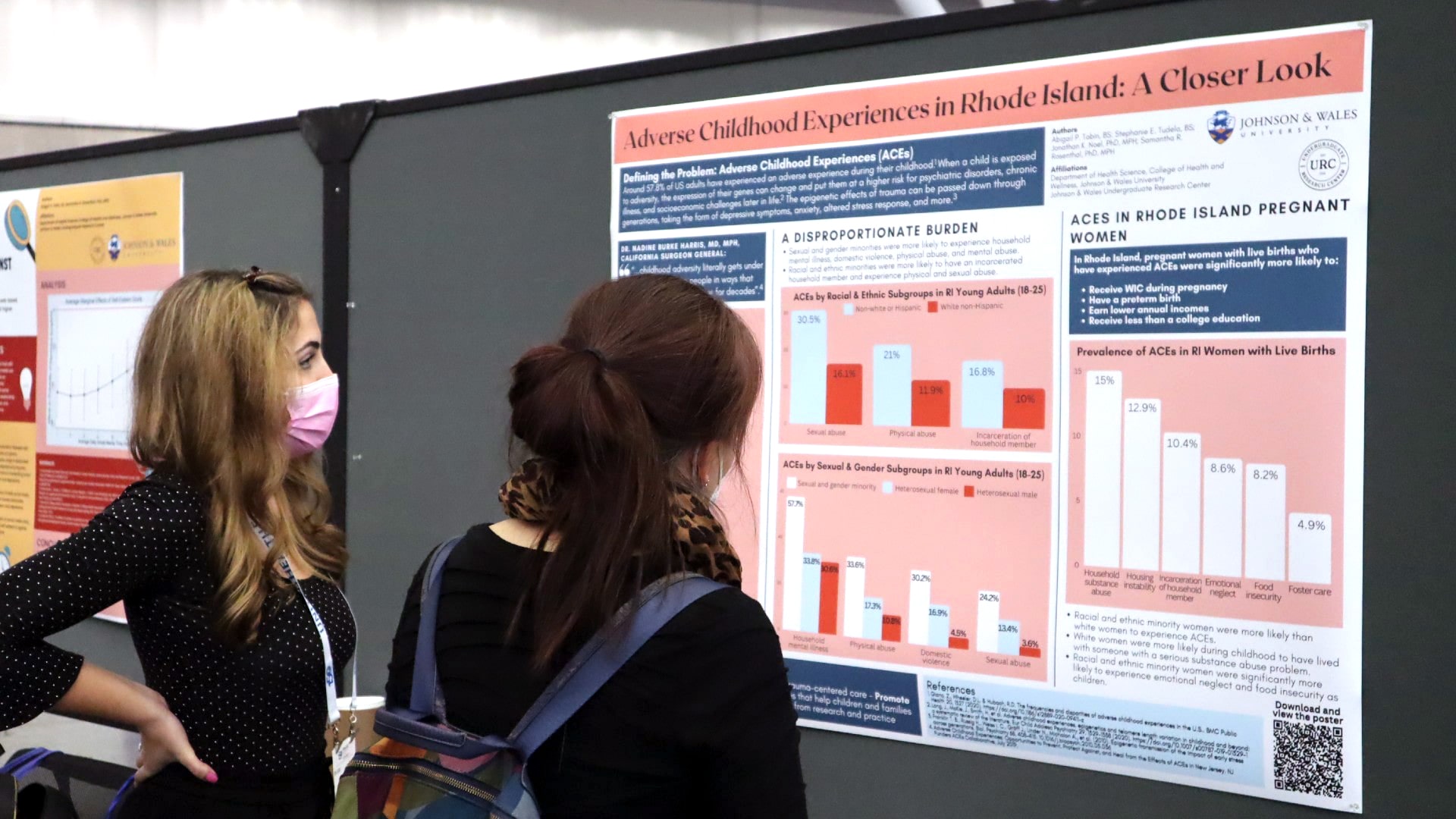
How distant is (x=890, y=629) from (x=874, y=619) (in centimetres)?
3

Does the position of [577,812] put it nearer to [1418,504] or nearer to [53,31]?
[1418,504]

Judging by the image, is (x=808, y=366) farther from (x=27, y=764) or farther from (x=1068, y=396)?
(x=27, y=764)

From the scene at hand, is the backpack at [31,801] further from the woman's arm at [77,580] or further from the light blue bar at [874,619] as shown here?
the light blue bar at [874,619]

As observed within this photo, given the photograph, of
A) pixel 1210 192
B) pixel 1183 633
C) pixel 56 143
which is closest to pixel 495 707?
pixel 1183 633

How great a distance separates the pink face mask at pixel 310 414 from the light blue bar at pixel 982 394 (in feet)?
2.90

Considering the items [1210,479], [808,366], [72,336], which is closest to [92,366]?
[72,336]

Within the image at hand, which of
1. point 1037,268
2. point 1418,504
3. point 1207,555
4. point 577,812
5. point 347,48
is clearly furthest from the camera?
point 347,48

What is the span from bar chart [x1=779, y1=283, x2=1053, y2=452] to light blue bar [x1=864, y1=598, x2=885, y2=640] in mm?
229

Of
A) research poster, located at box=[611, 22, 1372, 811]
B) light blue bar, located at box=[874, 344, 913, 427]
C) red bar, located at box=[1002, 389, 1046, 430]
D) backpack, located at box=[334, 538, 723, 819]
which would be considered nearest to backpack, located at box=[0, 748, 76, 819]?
backpack, located at box=[334, 538, 723, 819]

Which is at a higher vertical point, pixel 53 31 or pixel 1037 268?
pixel 53 31

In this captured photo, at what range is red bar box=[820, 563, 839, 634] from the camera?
62.3 inches

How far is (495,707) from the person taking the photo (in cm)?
88

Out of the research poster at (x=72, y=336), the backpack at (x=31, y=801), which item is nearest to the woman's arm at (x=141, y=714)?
the backpack at (x=31, y=801)

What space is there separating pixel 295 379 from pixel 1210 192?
47.4 inches
